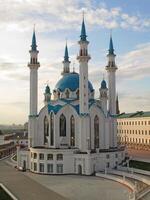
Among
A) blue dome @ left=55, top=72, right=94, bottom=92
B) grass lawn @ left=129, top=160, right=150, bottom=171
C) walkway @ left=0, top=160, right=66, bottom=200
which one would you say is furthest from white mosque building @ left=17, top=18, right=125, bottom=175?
walkway @ left=0, top=160, right=66, bottom=200

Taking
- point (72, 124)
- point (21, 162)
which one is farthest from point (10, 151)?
point (72, 124)

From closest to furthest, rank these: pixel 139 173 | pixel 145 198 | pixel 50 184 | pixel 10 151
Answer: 1. pixel 145 198
2. pixel 50 184
3. pixel 139 173
4. pixel 10 151

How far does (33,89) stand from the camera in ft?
192

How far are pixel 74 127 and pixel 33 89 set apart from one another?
973cm

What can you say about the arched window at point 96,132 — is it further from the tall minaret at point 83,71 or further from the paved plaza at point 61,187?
the paved plaza at point 61,187

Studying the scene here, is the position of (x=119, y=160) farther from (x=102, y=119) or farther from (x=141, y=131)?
(x=141, y=131)

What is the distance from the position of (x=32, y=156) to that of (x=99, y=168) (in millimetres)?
9927

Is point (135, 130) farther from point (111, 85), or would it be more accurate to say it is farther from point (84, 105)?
point (84, 105)

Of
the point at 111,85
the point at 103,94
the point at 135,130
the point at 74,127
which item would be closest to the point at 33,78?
the point at 74,127

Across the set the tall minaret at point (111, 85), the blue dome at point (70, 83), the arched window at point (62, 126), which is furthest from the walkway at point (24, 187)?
the tall minaret at point (111, 85)

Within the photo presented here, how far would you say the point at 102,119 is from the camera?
184 feet

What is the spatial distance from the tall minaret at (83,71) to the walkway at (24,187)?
12.7 meters

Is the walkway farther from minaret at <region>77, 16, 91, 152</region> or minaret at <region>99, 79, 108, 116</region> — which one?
minaret at <region>99, 79, 108, 116</region>

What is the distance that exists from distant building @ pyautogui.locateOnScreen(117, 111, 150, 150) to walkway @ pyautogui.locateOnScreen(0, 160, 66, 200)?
Answer: 37.3 metres
